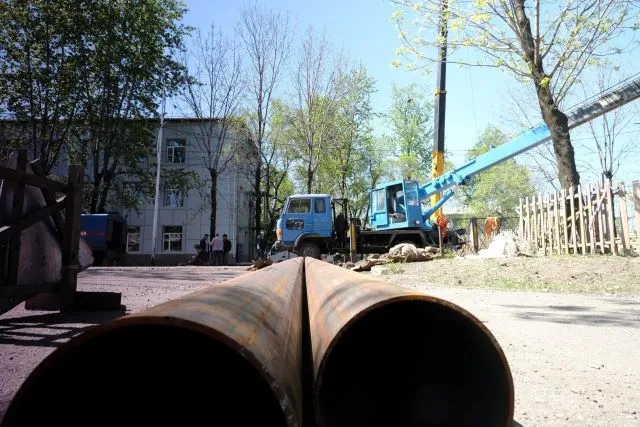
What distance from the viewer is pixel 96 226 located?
2506 cm

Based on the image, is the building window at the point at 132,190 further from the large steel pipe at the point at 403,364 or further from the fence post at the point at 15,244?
the large steel pipe at the point at 403,364

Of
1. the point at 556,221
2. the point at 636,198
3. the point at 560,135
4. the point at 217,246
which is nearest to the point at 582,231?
the point at 556,221

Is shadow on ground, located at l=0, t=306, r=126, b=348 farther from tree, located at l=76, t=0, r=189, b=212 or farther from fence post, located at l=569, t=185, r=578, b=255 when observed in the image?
tree, located at l=76, t=0, r=189, b=212

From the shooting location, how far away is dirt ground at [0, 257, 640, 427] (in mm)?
2986

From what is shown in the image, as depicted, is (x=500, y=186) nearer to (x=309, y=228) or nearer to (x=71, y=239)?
(x=309, y=228)

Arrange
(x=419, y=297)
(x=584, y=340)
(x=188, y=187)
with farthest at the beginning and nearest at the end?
(x=188, y=187)
(x=584, y=340)
(x=419, y=297)

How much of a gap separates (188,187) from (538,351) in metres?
31.1

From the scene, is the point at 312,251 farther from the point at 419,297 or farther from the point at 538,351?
the point at 419,297

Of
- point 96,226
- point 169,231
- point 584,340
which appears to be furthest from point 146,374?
point 169,231

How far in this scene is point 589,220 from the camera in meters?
13.3

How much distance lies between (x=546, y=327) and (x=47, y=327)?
5.47 m

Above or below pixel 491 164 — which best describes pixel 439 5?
above

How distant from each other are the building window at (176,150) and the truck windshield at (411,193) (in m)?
22.4

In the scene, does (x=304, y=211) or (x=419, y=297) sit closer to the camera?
(x=419, y=297)
